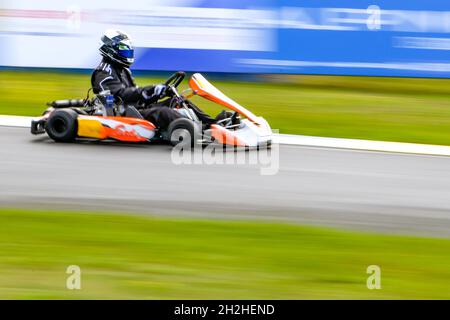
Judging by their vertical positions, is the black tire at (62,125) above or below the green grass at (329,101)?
below

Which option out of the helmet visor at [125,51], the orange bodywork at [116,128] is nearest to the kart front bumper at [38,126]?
the orange bodywork at [116,128]

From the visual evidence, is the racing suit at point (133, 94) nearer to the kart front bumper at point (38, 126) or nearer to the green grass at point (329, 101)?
the kart front bumper at point (38, 126)

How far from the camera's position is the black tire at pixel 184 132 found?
32.5ft

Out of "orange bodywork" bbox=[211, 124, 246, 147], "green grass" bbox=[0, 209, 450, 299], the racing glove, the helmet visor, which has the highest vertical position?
the helmet visor

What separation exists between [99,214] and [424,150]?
180 inches

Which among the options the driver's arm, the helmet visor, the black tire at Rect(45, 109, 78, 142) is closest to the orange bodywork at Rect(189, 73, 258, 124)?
the driver's arm

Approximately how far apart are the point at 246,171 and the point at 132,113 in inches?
66.7

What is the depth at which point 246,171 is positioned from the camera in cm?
932

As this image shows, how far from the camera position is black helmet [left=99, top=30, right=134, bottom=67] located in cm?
1041

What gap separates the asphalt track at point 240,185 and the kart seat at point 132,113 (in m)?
0.34

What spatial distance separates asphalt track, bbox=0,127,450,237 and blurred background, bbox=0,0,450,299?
29mm

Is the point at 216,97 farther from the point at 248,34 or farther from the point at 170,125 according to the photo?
the point at 248,34

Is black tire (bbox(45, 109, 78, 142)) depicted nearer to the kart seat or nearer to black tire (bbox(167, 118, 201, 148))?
the kart seat

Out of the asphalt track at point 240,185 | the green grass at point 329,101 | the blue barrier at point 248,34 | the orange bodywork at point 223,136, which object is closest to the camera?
the asphalt track at point 240,185
